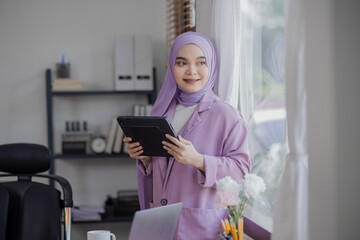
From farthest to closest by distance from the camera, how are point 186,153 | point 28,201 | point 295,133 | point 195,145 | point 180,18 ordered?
point 180,18 < point 28,201 < point 195,145 < point 186,153 < point 295,133

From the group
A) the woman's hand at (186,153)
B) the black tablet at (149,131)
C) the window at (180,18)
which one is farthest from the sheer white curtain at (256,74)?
the window at (180,18)

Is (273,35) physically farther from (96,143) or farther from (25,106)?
(25,106)

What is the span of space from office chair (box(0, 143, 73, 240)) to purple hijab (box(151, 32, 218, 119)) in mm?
696

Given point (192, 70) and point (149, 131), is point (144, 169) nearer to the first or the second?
point (149, 131)

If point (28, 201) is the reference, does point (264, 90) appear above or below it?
above

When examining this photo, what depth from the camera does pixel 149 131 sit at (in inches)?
67.9

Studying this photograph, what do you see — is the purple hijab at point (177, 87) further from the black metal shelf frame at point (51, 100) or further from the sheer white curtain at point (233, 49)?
the black metal shelf frame at point (51, 100)

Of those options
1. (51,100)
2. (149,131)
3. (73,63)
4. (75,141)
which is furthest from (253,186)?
(73,63)

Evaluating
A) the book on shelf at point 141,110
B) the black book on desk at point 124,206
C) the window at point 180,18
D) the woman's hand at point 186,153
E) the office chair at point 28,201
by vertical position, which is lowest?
the black book on desk at point 124,206

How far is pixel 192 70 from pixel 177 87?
14cm

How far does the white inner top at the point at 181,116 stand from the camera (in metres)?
1.89

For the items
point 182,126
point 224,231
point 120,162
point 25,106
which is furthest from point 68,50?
point 224,231

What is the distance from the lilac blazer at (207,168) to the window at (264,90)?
240 mm

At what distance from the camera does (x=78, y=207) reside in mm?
3441
